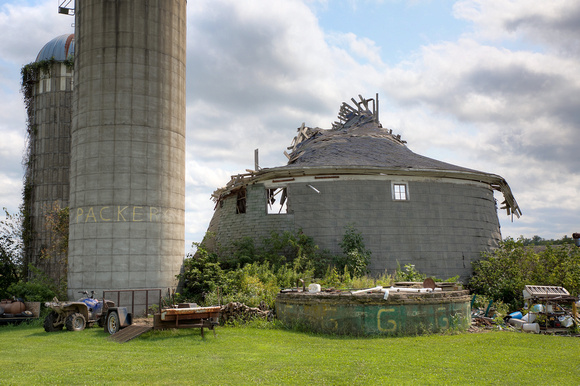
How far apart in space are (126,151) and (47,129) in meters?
16.8

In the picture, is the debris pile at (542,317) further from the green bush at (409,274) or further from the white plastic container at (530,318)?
the green bush at (409,274)

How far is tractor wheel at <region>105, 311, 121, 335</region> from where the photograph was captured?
14.6 m

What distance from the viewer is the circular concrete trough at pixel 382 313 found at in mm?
13555

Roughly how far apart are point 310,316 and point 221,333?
258 centimetres

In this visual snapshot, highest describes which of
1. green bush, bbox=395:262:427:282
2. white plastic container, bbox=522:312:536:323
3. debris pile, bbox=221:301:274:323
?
green bush, bbox=395:262:427:282

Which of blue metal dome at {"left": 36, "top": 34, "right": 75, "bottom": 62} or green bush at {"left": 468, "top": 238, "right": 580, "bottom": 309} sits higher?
blue metal dome at {"left": 36, "top": 34, "right": 75, "bottom": 62}

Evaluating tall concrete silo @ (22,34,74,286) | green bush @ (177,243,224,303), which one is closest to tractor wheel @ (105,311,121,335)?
green bush @ (177,243,224,303)

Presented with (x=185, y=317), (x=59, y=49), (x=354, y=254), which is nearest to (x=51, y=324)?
(x=185, y=317)

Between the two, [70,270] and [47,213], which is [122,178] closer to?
[70,270]

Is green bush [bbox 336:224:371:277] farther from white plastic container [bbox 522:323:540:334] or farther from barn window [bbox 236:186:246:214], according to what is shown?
white plastic container [bbox 522:323:540:334]

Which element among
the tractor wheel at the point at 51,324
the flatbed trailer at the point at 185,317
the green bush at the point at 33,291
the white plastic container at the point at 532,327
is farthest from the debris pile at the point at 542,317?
the green bush at the point at 33,291

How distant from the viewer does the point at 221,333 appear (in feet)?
46.0

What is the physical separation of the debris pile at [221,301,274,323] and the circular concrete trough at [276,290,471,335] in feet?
6.48

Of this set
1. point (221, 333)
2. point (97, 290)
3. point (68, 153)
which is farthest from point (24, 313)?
point (68, 153)
